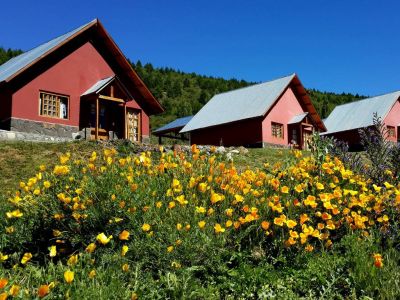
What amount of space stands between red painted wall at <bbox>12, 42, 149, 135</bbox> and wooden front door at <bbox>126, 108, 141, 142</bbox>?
2264mm

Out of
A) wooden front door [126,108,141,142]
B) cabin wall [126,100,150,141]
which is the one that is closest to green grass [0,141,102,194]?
wooden front door [126,108,141,142]

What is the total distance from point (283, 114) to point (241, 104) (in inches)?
117

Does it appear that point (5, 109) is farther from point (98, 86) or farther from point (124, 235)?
point (124, 235)

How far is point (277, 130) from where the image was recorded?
104ft

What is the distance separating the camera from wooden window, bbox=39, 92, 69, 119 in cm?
2084

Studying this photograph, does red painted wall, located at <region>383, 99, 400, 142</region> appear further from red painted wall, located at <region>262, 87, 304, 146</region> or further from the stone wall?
the stone wall

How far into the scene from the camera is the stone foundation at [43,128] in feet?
64.8

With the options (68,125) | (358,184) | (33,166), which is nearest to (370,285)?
(358,184)

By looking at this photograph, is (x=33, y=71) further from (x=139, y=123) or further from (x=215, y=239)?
(x=215, y=239)

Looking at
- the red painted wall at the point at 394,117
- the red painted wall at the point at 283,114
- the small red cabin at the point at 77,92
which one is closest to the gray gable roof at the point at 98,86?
the small red cabin at the point at 77,92

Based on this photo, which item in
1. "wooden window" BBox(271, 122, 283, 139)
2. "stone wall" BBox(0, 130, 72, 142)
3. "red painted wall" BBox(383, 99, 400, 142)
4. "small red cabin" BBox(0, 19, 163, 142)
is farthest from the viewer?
"red painted wall" BBox(383, 99, 400, 142)

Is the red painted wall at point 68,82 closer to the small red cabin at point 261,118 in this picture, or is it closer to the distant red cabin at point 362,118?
the small red cabin at point 261,118

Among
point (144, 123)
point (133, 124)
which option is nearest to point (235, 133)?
point (144, 123)

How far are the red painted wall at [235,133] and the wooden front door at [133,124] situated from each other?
7897 millimetres
